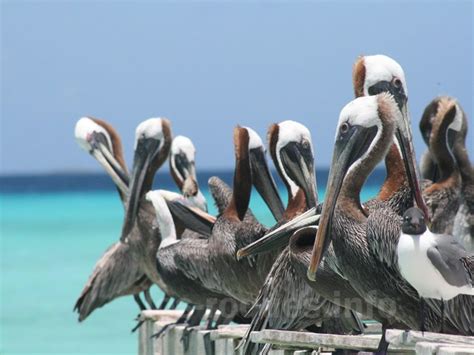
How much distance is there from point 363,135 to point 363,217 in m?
0.39

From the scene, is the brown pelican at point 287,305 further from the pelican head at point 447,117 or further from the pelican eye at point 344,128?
the pelican head at point 447,117

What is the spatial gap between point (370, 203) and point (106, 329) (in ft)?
42.2

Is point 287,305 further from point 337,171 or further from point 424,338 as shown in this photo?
point 424,338

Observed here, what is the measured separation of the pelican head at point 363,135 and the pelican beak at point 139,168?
16.1 feet

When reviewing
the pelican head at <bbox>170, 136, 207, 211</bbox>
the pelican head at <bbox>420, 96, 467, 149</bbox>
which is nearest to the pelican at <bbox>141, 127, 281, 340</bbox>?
the pelican head at <bbox>420, 96, 467, 149</bbox>

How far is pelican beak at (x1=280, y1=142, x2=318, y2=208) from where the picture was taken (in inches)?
353

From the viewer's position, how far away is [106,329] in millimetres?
20062

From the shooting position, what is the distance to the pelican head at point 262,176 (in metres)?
9.70

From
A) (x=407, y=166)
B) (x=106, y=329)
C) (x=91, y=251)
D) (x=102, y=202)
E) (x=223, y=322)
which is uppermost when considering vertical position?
(x=407, y=166)

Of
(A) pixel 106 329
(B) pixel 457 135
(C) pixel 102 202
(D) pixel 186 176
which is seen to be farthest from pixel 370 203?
(C) pixel 102 202

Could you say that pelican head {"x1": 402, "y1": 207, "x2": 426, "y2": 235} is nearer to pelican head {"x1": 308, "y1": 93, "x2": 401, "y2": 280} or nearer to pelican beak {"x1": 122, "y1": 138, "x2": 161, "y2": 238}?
pelican head {"x1": 308, "y1": 93, "x2": 401, "y2": 280}

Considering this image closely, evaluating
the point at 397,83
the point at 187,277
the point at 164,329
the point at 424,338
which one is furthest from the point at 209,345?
the point at 424,338

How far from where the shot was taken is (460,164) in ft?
35.3

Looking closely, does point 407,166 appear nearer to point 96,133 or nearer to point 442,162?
point 442,162
